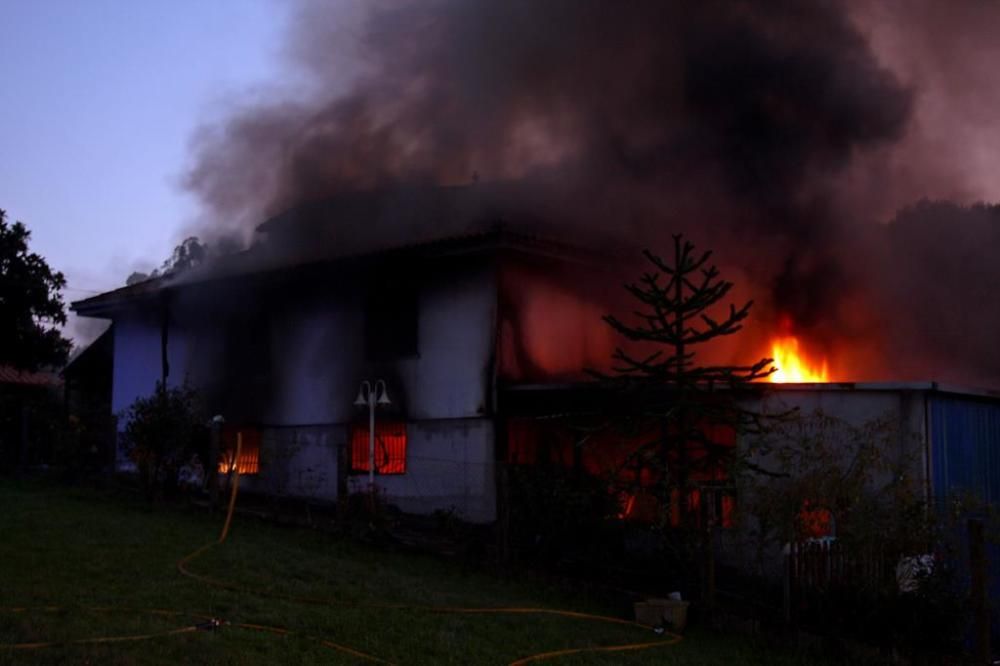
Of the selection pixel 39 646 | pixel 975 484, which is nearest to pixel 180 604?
pixel 39 646

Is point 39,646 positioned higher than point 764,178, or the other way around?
point 764,178

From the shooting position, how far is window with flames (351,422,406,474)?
1850 centimetres

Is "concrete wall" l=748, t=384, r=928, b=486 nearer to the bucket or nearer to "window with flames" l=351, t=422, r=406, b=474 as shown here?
the bucket

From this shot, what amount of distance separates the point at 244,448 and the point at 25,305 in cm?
754

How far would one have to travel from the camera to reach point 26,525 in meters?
13.7

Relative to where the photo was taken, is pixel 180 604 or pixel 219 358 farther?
pixel 219 358

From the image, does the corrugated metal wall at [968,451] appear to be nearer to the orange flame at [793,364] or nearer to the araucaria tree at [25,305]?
the orange flame at [793,364]

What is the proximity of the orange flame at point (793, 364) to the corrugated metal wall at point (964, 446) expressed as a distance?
6131 millimetres

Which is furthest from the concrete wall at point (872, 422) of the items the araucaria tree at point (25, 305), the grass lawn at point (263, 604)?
the araucaria tree at point (25, 305)

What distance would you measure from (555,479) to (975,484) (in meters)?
5.43

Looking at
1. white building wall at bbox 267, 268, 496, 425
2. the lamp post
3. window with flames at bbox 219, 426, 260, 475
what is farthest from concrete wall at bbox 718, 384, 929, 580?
window with flames at bbox 219, 426, 260, 475

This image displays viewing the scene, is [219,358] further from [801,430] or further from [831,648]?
[831,648]

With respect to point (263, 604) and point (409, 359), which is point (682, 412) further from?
point (409, 359)

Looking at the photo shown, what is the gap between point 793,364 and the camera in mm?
20000
